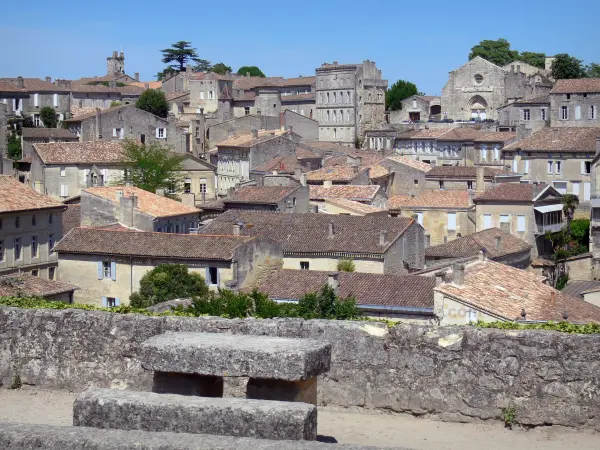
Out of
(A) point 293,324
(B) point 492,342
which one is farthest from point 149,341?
(B) point 492,342

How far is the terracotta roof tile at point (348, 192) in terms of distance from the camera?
59166mm

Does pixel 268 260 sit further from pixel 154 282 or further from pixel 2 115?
pixel 2 115

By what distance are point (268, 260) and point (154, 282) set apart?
4.34m

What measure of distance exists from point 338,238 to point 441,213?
57.8 ft

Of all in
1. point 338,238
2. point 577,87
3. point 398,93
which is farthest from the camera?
point 398,93

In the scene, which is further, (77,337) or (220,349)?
(77,337)

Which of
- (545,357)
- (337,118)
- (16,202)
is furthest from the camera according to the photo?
(337,118)

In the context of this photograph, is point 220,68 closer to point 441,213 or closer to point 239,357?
point 441,213

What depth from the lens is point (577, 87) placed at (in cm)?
7538

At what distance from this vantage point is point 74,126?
88.5 meters

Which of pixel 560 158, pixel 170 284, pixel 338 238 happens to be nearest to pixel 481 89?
pixel 560 158

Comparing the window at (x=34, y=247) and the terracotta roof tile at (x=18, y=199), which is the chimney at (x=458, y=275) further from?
the window at (x=34, y=247)

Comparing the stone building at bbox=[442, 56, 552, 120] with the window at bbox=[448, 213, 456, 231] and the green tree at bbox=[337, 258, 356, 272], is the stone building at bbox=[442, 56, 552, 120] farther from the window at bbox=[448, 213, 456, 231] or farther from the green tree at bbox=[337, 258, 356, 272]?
the green tree at bbox=[337, 258, 356, 272]

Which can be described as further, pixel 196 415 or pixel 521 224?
pixel 521 224
